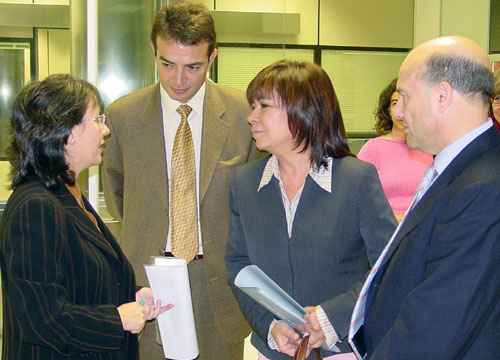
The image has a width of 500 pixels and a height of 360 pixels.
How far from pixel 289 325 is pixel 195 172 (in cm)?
74

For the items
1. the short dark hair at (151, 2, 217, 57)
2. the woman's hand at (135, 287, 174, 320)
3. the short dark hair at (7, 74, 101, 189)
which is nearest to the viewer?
the short dark hair at (7, 74, 101, 189)

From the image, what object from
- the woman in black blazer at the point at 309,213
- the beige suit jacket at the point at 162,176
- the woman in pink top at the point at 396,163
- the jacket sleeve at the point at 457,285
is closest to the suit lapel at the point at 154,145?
the beige suit jacket at the point at 162,176

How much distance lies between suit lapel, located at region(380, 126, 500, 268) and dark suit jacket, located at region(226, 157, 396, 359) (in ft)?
1.56

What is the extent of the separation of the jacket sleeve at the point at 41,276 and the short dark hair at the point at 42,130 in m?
0.12

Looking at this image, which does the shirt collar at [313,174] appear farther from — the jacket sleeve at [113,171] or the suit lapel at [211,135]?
the jacket sleeve at [113,171]

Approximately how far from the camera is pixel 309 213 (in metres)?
2.00

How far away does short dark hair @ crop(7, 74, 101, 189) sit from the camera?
1742 millimetres

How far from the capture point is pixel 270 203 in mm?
2074

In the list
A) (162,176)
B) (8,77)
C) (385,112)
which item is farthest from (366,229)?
(8,77)

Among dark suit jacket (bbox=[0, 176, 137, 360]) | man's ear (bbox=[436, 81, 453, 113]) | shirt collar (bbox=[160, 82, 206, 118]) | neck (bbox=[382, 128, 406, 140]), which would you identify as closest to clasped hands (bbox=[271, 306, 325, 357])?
dark suit jacket (bbox=[0, 176, 137, 360])

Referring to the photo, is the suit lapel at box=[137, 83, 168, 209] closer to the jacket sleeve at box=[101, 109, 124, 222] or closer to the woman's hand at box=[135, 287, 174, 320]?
the jacket sleeve at box=[101, 109, 124, 222]

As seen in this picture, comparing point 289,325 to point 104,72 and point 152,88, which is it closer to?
point 152,88

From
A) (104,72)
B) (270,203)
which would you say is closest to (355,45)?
(104,72)

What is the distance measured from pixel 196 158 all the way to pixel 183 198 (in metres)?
0.17
